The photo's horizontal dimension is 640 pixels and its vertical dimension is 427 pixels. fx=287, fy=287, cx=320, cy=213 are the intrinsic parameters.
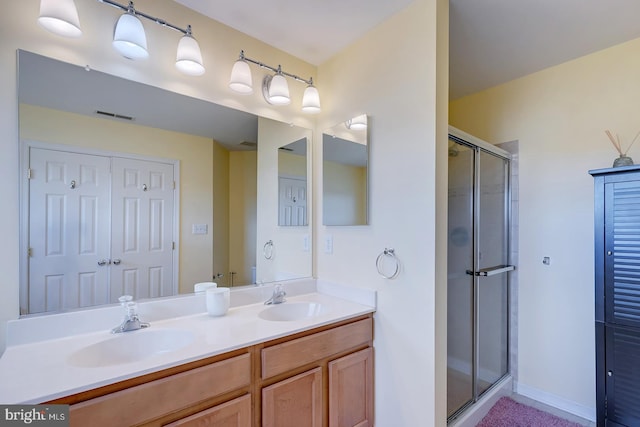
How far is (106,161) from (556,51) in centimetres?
289

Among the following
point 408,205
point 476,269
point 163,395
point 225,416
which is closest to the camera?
point 163,395

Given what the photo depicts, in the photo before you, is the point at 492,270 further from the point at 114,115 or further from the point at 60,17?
the point at 60,17

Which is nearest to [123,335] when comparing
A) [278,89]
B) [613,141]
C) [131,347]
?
[131,347]

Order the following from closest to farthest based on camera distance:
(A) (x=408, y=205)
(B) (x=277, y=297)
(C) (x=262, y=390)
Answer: (C) (x=262, y=390)
(A) (x=408, y=205)
(B) (x=277, y=297)

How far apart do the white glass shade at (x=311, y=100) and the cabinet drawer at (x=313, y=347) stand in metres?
1.47

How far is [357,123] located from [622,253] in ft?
5.53

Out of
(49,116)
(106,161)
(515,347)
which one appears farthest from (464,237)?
(49,116)

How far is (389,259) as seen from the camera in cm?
168

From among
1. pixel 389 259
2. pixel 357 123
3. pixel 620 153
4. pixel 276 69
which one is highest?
pixel 276 69

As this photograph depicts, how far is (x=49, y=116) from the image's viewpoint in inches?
49.8

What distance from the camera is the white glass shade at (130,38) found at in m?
1.33

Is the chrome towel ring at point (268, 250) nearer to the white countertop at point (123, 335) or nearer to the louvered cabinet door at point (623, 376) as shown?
the white countertop at point (123, 335)

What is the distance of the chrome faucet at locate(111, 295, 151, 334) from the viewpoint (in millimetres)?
1303

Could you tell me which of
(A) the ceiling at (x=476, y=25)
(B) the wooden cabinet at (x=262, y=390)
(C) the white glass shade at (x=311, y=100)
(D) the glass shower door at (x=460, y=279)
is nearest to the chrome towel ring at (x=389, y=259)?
(B) the wooden cabinet at (x=262, y=390)
